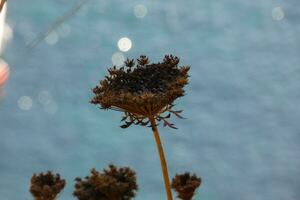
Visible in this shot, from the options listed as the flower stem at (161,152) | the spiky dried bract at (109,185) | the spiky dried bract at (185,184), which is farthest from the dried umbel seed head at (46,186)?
the flower stem at (161,152)

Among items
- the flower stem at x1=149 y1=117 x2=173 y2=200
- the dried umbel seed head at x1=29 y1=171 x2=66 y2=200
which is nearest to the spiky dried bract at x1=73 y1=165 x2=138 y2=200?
the dried umbel seed head at x1=29 y1=171 x2=66 y2=200

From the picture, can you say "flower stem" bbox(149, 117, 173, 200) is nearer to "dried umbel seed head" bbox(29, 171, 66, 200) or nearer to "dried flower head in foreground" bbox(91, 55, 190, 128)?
"dried flower head in foreground" bbox(91, 55, 190, 128)

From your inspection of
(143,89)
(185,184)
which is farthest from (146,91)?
(185,184)

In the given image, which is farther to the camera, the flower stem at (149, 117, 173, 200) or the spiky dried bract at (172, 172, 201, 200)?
the flower stem at (149, 117, 173, 200)

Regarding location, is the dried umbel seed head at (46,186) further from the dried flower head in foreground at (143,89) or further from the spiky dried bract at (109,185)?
the dried flower head in foreground at (143,89)

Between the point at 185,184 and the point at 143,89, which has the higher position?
the point at 143,89

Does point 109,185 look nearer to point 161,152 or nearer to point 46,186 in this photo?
point 46,186

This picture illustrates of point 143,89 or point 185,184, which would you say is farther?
point 143,89
